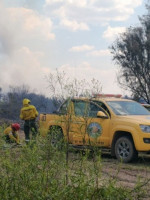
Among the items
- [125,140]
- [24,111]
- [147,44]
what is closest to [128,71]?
[147,44]

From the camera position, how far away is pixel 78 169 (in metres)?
5.37

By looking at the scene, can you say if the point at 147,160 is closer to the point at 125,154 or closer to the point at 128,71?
the point at 125,154

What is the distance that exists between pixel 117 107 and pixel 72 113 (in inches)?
239

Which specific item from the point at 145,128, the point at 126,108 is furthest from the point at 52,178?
the point at 126,108

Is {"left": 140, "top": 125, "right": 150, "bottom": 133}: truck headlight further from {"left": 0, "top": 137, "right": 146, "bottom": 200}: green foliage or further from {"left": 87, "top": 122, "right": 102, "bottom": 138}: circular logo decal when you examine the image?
{"left": 0, "top": 137, "right": 146, "bottom": 200}: green foliage

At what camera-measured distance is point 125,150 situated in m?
11.8

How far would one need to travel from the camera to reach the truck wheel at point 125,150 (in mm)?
11594

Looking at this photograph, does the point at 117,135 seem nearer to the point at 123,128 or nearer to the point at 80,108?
the point at 123,128

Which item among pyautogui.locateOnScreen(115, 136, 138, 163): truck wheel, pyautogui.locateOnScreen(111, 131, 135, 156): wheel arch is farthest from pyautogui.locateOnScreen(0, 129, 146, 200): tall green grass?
pyautogui.locateOnScreen(111, 131, 135, 156): wheel arch

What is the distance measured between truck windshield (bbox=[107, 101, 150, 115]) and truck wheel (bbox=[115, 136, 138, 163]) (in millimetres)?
846

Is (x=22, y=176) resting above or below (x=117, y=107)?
below

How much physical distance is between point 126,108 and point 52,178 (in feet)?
25.5

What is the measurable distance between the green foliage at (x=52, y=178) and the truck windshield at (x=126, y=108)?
6.85 meters

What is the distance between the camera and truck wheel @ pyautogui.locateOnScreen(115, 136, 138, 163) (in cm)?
1159
